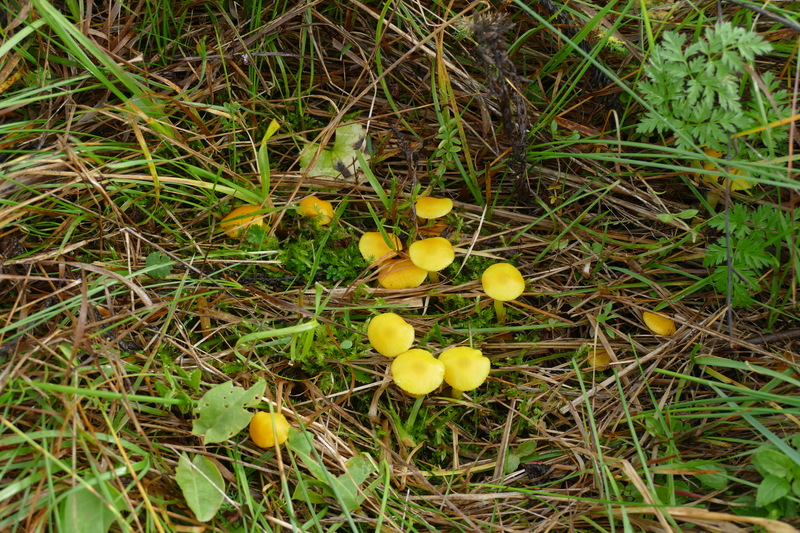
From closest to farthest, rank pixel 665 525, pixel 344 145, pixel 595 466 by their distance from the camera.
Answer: pixel 665 525 → pixel 595 466 → pixel 344 145

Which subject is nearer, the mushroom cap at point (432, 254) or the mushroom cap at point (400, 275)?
the mushroom cap at point (432, 254)

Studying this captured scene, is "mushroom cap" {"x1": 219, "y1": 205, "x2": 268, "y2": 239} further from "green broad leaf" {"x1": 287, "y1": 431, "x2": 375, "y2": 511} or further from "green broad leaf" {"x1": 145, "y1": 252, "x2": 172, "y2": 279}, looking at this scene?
"green broad leaf" {"x1": 287, "y1": 431, "x2": 375, "y2": 511}

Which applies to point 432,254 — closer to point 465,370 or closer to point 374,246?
point 374,246

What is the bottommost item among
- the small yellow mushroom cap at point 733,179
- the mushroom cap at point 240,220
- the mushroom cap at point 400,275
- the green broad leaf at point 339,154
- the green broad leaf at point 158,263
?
the mushroom cap at point 400,275

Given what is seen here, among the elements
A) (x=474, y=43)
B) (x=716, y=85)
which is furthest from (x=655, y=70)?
(x=474, y=43)

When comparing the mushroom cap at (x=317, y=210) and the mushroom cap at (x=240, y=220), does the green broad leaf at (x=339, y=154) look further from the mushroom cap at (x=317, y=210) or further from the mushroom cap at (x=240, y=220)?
the mushroom cap at (x=240, y=220)

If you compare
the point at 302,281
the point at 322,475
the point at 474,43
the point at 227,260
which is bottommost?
the point at 322,475

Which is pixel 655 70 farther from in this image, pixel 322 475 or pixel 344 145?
pixel 322 475

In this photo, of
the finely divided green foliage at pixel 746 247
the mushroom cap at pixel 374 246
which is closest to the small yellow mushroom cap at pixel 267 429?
the mushroom cap at pixel 374 246
